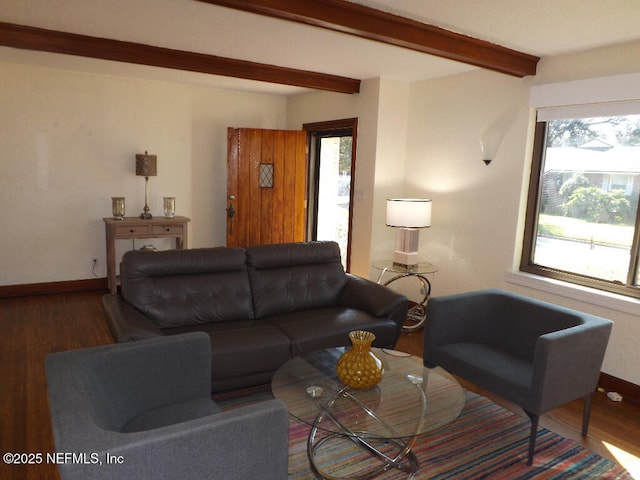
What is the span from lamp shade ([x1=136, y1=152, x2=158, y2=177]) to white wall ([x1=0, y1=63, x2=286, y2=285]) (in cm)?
25

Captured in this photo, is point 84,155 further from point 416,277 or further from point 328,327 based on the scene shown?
point 416,277

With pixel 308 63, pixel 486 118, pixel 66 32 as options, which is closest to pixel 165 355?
pixel 66 32

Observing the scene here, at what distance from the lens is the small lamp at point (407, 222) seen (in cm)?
410

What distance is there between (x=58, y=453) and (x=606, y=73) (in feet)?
12.0

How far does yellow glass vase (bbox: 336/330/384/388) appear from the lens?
7.26ft

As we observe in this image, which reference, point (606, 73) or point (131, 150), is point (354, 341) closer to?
point (606, 73)

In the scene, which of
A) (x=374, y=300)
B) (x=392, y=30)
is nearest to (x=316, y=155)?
(x=374, y=300)

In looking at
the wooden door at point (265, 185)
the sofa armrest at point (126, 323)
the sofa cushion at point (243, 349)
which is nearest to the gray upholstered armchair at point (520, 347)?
the sofa cushion at point (243, 349)

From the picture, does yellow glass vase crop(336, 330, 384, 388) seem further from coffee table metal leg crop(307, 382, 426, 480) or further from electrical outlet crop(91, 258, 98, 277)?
electrical outlet crop(91, 258, 98, 277)

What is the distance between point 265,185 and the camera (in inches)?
227

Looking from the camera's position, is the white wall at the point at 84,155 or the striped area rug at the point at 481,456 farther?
the white wall at the point at 84,155

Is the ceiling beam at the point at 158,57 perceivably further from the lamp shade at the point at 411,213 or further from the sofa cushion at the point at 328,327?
the sofa cushion at the point at 328,327

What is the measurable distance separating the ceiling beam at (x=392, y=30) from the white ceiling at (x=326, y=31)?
0.08m

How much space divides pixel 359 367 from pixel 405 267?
211cm
